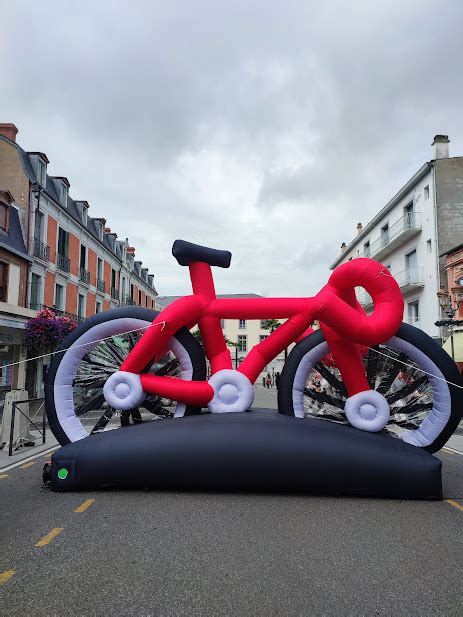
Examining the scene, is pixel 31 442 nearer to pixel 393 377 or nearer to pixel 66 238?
pixel 393 377

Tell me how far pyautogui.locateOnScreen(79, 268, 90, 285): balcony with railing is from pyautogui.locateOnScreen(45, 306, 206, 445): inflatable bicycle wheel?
20628 millimetres

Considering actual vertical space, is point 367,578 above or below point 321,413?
below

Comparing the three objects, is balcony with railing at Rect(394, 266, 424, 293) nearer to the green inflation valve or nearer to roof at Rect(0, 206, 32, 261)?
roof at Rect(0, 206, 32, 261)

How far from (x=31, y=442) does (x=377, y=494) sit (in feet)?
24.9

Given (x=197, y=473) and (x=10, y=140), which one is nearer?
(x=197, y=473)

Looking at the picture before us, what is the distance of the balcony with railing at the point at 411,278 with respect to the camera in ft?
82.9

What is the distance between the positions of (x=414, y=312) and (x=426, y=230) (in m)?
4.79

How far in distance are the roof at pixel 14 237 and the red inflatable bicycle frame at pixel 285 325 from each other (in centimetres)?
1419

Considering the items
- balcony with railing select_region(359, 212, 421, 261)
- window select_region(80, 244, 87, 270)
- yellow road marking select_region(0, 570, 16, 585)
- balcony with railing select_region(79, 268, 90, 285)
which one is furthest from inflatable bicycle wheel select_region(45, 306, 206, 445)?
balcony with railing select_region(359, 212, 421, 261)

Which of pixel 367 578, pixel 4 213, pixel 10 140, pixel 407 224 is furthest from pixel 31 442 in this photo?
pixel 407 224

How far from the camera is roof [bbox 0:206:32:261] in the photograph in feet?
64.1

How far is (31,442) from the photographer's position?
33.6 feet

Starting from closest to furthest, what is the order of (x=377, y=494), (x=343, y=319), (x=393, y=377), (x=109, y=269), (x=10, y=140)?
(x=377, y=494), (x=343, y=319), (x=393, y=377), (x=10, y=140), (x=109, y=269)

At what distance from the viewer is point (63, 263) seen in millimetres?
25078
